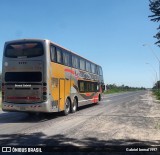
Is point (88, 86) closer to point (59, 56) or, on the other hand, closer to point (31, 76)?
point (59, 56)

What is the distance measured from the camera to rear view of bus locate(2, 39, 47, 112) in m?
17.5

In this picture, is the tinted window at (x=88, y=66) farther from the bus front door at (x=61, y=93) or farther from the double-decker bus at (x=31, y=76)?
the double-decker bus at (x=31, y=76)

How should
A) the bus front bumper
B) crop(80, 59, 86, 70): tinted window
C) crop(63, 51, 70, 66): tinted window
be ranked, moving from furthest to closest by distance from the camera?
crop(80, 59, 86, 70): tinted window < crop(63, 51, 70, 66): tinted window < the bus front bumper

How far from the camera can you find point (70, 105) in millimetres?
22109

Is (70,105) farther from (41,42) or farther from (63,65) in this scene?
(41,42)

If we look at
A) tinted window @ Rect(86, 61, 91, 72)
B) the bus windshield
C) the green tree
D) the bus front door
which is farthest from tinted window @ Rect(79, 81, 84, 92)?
the green tree

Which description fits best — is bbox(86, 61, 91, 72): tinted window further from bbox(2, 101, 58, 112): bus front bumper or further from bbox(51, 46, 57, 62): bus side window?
bbox(2, 101, 58, 112): bus front bumper

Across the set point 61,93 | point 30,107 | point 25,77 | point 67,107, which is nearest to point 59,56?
point 61,93

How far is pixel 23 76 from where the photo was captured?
17766mm

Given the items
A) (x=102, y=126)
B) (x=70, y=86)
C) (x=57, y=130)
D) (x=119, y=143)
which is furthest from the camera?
(x=70, y=86)

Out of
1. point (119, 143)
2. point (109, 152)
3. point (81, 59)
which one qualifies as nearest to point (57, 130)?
point (119, 143)

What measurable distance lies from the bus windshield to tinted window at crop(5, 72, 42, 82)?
2.98 feet

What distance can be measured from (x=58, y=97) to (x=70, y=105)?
10.1 ft

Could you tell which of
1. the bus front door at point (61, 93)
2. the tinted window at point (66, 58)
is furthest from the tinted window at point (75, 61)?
the bus front door at point (61, 93)
